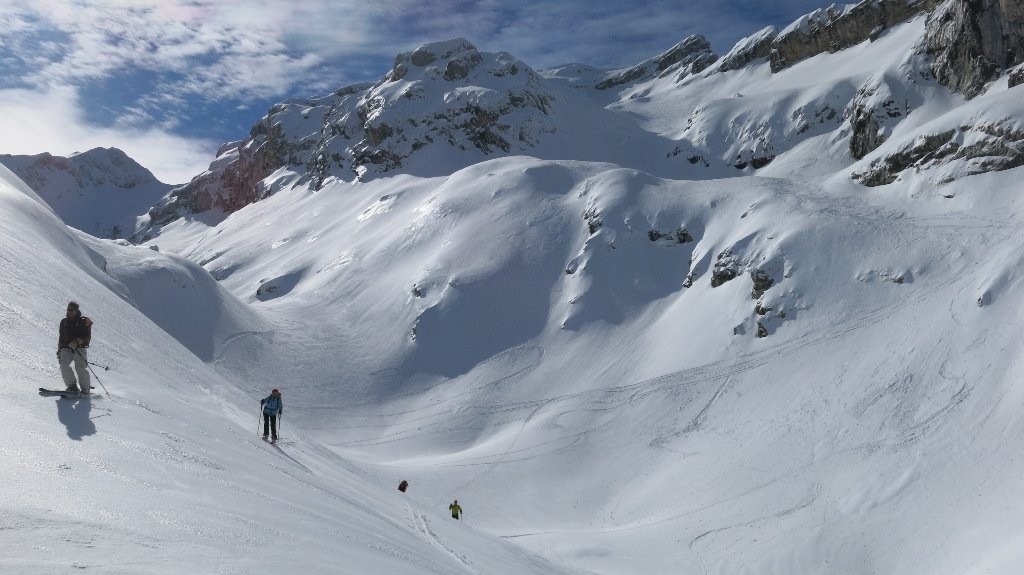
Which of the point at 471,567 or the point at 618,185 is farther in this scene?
the point at 618,185

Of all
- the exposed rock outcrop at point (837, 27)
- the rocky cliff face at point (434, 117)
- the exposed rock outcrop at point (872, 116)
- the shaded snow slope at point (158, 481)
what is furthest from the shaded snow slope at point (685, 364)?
the exposed rock outcrop at point (837, 27)

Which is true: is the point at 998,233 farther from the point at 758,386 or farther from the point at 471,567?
the point at 471,567

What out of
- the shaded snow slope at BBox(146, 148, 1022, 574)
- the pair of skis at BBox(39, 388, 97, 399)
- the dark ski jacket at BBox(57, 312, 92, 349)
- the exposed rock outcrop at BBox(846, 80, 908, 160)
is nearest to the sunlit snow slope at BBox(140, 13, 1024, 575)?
the shaded snow slope at BBox(146, 148, 1022, 574)

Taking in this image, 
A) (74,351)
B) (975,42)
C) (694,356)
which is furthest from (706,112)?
(74,351)

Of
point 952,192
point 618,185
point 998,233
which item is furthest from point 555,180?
point 998,233

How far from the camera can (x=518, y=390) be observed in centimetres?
3825

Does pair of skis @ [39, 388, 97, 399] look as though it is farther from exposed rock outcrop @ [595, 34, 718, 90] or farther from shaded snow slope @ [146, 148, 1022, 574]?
exposed rock outcrop @ [595, 34, 718, 90]

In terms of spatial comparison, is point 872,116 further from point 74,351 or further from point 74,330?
point 74,351

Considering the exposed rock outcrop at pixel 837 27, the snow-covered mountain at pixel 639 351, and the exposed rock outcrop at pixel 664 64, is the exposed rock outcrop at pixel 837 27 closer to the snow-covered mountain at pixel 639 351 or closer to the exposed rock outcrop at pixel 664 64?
the snow-covered mountain at pixel 639 351

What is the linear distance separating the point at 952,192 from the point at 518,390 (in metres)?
27.3

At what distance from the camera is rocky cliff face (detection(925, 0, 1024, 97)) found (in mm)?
48719

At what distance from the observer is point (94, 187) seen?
18488 cm

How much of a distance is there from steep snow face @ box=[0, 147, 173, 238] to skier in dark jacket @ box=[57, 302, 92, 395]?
17588cm

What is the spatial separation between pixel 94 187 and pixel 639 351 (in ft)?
650
